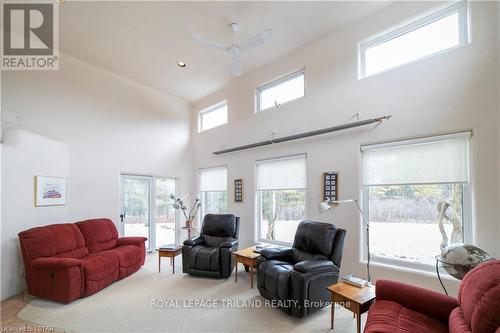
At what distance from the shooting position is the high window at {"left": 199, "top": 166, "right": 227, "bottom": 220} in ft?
19.9

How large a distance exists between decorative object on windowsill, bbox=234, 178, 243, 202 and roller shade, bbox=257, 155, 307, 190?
1.60 feet

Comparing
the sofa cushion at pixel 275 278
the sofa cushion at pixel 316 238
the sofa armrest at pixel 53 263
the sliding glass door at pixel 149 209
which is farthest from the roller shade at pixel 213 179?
the sofa armrest at pixel 53 263

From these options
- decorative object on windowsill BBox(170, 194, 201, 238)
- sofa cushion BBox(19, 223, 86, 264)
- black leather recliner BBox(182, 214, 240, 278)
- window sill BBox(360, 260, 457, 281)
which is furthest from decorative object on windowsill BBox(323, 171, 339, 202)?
sofa cushion BBox(19, 223, 86, 264)

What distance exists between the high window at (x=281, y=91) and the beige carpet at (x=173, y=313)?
138 inches

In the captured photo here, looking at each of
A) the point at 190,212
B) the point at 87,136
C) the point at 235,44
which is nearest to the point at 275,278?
the point at 235,44

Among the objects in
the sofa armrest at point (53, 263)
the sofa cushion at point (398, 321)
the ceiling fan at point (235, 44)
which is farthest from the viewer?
the sofa armrest at point (53, 263)

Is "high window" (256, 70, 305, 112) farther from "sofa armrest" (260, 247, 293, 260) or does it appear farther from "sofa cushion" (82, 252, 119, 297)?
"sofa cushion" (82, 252, 119, 297)

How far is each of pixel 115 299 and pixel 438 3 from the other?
581cm

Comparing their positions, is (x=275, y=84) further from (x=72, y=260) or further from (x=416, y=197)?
(x=72, y=260)

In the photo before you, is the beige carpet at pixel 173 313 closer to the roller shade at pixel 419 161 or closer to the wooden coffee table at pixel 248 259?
the wooden coffee table at pixel 248 259

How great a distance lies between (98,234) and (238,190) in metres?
2.83

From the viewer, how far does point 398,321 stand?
6.03 ft

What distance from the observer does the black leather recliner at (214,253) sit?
409 cm

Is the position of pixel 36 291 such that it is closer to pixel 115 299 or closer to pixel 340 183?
pixel 115 299
